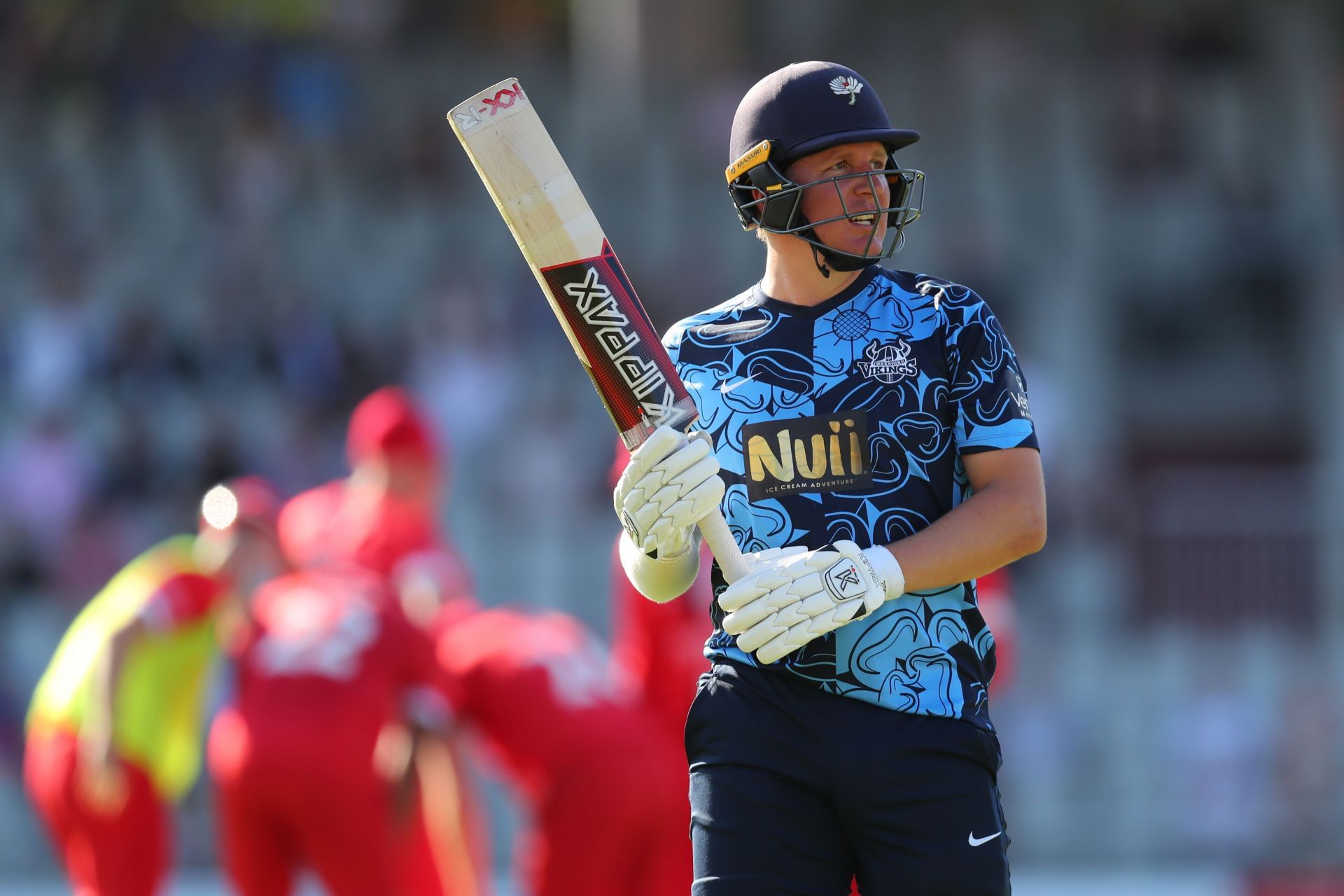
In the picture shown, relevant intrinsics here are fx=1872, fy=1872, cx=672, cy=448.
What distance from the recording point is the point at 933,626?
320cm

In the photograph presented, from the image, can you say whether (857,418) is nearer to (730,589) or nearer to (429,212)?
(730,589)

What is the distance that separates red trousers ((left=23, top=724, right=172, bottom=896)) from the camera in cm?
655

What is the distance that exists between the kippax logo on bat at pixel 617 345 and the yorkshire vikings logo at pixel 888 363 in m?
0.32

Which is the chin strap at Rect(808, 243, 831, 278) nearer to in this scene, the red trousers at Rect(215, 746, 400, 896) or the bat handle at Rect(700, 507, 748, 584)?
the bat handle at Rect(700, 507, 748, 584)

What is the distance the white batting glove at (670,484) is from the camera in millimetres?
3113

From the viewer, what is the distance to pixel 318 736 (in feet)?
19.6

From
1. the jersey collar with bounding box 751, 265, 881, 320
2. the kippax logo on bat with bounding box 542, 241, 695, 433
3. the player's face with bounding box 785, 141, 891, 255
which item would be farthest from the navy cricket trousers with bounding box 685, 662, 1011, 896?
the player's face with bounding box 785, 141, 891, 255

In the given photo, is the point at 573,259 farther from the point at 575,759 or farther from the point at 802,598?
the point at 575,759

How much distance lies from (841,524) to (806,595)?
0.24 m

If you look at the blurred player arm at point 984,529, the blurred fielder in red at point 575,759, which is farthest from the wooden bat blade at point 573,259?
Result: the blurred fielder in red at point 575,759

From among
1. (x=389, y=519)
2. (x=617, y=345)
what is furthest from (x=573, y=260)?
(x=389, y=519)

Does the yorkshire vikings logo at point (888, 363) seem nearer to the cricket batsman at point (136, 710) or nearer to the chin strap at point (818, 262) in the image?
the chin strap at point (818, 262)

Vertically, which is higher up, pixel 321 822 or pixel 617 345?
pixel 617 345

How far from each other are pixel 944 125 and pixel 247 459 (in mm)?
6298
